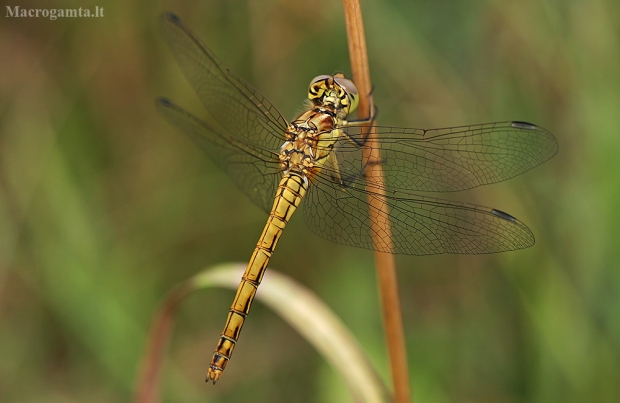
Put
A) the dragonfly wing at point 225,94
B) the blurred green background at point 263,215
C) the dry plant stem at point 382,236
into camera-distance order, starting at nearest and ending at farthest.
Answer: the dry plant stem at point 382,236, the dragonfly wing at point 225,94, the blurred green background at point 263,215

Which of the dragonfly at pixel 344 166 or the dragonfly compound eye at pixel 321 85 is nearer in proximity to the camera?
the dragonfly at pixel 344 166

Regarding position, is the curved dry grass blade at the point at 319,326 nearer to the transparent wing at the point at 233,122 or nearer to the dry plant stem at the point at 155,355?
the dry plant stem at the point at 155,355

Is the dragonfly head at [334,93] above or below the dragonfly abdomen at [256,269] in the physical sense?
above

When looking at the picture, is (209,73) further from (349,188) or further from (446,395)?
A: (446,395)

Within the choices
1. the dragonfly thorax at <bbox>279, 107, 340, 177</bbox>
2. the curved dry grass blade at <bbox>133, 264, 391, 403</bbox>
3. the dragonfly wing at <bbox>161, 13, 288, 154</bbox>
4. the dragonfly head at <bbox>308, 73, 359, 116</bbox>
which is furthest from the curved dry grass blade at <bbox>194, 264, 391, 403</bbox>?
the dragonfly head at <bbox>308, 73, 359, 116</bbox>

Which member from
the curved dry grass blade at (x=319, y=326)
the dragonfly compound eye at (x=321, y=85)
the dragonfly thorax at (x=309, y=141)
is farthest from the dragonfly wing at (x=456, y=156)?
the curved dry grass blade at (x=319, y=326)

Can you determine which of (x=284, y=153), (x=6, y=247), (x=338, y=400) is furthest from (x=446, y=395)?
(x=6, y=247)

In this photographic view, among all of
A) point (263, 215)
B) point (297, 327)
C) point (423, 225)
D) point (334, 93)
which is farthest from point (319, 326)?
point (263, 215)
